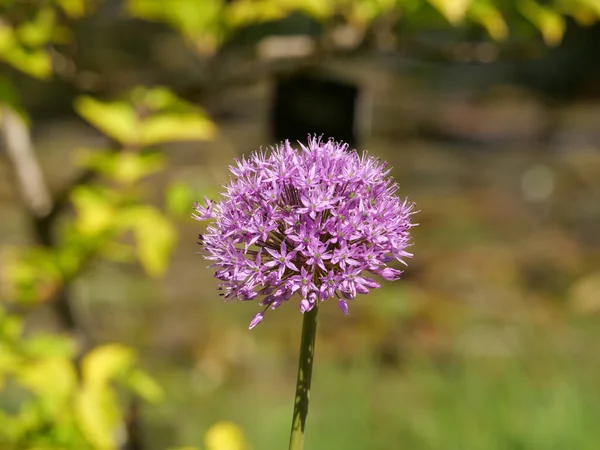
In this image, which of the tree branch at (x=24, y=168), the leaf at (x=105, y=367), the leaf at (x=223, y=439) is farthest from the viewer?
the tree branch at (x=24, y=168)

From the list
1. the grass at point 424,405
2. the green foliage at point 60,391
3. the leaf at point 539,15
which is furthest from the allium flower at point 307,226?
the grass at point 424,405

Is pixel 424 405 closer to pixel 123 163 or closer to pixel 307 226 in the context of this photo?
pixel 123 163

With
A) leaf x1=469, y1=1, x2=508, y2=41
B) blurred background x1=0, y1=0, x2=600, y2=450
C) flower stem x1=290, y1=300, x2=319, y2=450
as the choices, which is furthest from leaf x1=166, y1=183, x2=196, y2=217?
flower stem x1=290, y1=300, x2=319, y2=450

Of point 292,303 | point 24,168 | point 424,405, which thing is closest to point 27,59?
point 24,168

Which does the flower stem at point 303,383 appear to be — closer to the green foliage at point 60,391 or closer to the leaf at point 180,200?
the green foliage at point 60,391

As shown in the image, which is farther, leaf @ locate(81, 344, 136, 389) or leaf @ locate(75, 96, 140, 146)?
leaf @ locate(75, 96, 140, 146)

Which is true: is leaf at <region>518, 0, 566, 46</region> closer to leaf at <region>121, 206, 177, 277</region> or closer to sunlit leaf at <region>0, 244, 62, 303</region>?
leaf at <region>121, 206, 177, 277</region>

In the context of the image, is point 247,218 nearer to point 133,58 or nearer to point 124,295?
point 124,295
